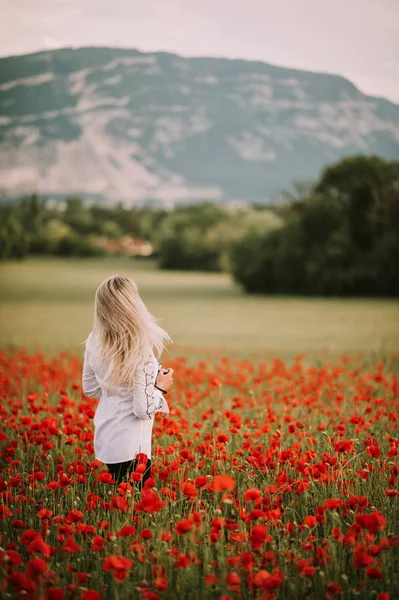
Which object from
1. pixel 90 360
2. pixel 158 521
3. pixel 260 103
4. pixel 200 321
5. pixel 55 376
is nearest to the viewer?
pixel 158 521

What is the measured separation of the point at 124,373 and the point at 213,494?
3.07 ft

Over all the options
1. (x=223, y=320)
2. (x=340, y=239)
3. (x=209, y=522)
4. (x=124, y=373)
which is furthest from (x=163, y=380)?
(x=340, y=239)

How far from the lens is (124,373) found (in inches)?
130

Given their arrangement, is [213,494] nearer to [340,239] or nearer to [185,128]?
Result: [340,239]

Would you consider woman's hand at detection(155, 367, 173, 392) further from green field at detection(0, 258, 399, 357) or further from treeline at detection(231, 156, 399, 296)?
treeline at detection(231, 156, 399, 296)

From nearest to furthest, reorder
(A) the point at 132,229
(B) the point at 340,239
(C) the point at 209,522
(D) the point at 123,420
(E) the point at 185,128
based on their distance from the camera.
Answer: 1. (C) the point at 209,522
2. (D) the point at 123,420
3. (B) the point at 340,239
4. (E) the point at 185,128
5. (A) the point at 132,229

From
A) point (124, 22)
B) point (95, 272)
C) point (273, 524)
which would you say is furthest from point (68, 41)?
point (95, 272)

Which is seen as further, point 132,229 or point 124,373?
point 132,229

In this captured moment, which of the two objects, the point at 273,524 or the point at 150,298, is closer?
the point at 273,524

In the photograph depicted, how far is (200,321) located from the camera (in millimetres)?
20891

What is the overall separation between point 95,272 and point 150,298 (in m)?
22.7

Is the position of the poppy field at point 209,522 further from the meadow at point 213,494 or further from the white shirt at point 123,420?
the white shirt at point 123,420

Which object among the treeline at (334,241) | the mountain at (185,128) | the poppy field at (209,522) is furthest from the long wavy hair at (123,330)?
the treeline at (334,241)

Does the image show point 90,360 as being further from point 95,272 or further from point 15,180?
point 95,272
